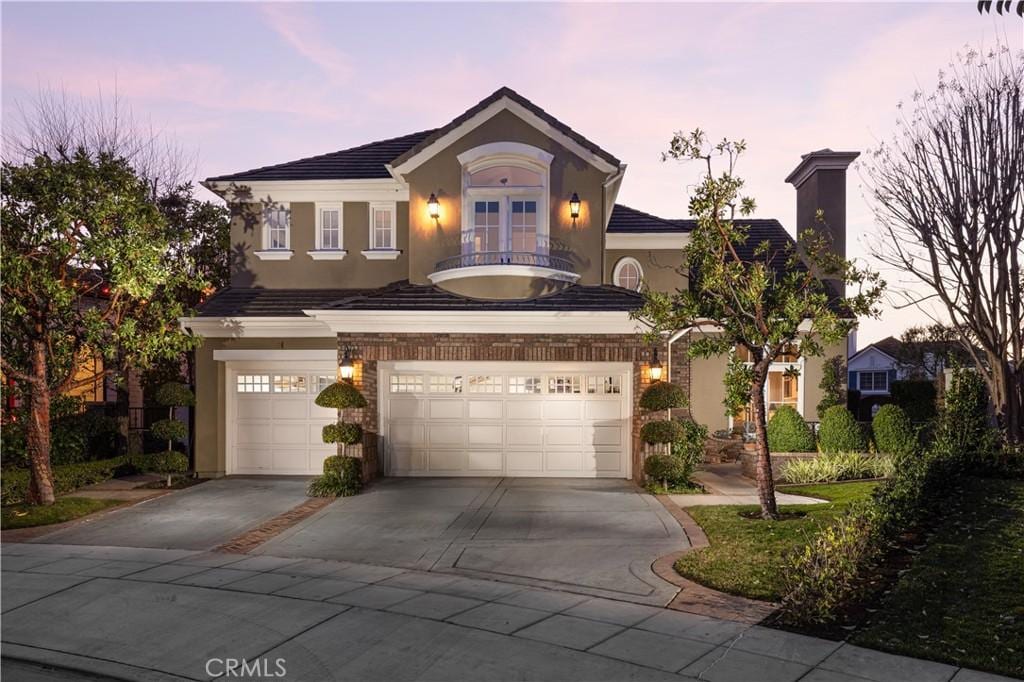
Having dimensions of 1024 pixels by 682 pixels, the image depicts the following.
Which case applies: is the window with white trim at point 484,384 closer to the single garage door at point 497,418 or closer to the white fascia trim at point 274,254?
the single garage door at point 497,418

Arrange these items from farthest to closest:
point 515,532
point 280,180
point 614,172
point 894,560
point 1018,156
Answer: point 280,180, point 614,172, point 1018,156, point 515,532, point 894,560

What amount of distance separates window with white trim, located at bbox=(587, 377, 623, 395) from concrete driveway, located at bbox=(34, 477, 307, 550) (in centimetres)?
649

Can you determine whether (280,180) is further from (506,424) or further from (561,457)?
(561,457)

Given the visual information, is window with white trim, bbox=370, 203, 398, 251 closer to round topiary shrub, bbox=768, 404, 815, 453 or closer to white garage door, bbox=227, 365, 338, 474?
white garage door, bbox=227, 365, 338, 474

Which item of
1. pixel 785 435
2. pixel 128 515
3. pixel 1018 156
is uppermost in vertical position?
pixel 1018 156

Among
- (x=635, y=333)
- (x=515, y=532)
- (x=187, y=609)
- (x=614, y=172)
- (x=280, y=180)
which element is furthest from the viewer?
(x=280, y=180)

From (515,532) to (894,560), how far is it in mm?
5055

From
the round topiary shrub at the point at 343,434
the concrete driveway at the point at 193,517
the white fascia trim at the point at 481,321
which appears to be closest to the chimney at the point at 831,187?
the white fascia trim at the point at 481,321

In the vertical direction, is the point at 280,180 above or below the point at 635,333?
above

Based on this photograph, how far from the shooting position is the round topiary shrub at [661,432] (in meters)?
14.1

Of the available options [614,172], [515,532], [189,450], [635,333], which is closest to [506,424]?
[635,333]

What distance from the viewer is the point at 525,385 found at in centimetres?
1546

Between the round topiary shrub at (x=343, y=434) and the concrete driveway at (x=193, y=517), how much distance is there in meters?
1.26

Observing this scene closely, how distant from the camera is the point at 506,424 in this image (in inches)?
608
